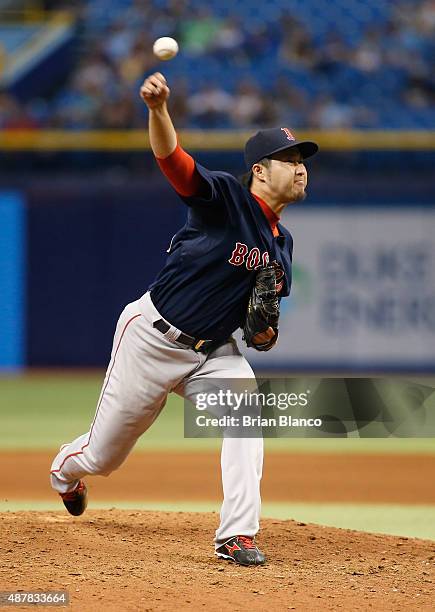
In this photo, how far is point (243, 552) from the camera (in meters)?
4.32

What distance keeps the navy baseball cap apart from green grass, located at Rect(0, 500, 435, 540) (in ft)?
6.85

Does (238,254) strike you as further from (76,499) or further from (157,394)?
(76,499)

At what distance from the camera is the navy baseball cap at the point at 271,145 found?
448 centimetres

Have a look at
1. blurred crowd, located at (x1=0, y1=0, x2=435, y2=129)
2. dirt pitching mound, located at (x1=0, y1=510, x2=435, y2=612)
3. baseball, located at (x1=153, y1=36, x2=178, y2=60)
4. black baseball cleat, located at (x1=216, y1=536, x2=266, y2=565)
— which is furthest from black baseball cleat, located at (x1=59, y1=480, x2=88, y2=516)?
blurred crowd, located at (x1=0, y1=0, x2=435, y2=129)

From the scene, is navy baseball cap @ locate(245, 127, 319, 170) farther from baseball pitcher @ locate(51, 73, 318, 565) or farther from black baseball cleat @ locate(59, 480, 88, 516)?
black baseball cleat @ locate(59, 480, 88, 516)

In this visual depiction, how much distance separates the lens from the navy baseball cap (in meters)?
4.48

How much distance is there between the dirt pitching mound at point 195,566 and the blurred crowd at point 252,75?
28.3 feet

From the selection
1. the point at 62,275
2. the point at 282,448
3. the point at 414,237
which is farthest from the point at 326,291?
the point at 282,448

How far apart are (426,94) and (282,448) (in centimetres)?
683

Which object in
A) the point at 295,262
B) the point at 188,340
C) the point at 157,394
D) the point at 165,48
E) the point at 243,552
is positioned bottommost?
the point at 243,552

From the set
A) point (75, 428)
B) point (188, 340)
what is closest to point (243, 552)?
point (188, 340)

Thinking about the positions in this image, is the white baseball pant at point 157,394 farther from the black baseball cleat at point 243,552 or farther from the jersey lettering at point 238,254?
the jersey lettering at point 238,254

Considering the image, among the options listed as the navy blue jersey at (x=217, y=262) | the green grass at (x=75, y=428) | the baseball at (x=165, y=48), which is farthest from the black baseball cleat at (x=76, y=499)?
the green grass at (x=75, y=428)

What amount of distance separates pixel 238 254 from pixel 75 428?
494 centimetres
